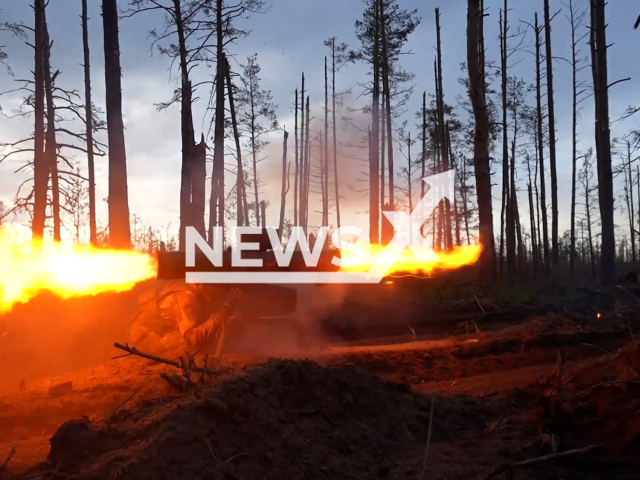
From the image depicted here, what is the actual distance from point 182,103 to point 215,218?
37.4 feet

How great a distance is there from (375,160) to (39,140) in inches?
630

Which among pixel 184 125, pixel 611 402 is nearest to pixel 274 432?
pixel 611 402

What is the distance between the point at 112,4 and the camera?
13.1 metres

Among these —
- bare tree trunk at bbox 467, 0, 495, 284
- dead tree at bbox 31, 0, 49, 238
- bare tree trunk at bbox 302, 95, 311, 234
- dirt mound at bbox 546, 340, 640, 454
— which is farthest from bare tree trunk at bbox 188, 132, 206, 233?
bare tree trunk at bbox 302, 95, 311, 234

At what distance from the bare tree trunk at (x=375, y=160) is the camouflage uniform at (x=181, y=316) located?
59.0ft

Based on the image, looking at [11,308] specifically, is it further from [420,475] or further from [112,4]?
[420,475]

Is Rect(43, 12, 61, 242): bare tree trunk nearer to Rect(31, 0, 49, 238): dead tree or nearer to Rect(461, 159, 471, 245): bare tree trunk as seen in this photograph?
Rect(31, 0, 49, 238): dead tree

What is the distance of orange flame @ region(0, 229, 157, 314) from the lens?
12.1 metres

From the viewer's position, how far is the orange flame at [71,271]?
12141 millimetres

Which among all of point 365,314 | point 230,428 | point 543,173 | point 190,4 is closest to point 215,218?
point 190,4

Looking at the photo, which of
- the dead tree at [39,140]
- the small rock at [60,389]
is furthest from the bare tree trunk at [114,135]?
the dead tree at [39,140]

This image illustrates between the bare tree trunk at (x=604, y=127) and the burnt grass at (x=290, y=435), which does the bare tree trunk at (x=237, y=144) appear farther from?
the burnt grass at (x=290, y=435)

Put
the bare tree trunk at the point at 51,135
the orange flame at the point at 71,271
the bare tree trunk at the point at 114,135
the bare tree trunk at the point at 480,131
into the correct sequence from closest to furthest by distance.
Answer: the orange flame at the point at 71,271 < the bare tree trunk at the point at 114,135 < the bare tree trunk at the point at 480,131 < the bare tree trunk at the point at 51,135

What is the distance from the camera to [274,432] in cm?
490
